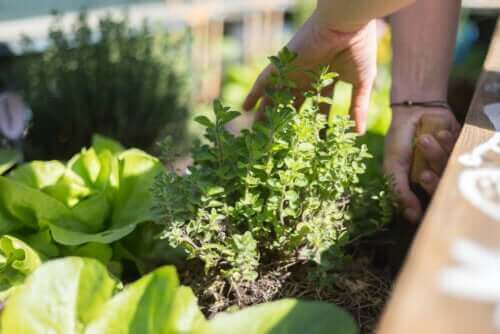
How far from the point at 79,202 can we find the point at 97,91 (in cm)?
81

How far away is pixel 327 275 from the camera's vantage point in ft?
2.85

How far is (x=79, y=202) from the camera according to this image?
1044mm

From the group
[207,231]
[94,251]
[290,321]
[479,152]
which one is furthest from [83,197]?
[479,152]

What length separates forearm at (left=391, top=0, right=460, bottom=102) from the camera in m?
1.14

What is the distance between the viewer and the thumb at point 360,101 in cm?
112

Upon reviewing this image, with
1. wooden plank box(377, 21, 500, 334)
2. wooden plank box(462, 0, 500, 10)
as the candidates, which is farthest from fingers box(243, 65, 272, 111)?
wooden plank box(462, 0, 500, 10)

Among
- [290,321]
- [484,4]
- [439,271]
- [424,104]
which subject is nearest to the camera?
[439,271]

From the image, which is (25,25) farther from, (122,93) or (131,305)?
(131,305)

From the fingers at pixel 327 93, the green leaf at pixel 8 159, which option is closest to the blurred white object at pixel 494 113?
the fingers at pixel 327 93

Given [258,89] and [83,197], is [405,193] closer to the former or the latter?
[258,89]

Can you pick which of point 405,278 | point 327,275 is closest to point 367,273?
point 327,275

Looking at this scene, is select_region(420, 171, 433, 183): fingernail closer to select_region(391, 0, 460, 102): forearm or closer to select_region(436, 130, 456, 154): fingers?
select_region(436, 130, 456, 154): fingers

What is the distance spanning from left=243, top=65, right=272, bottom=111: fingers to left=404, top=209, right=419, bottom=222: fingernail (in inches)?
12.8

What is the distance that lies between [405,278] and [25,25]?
7.07 ft
